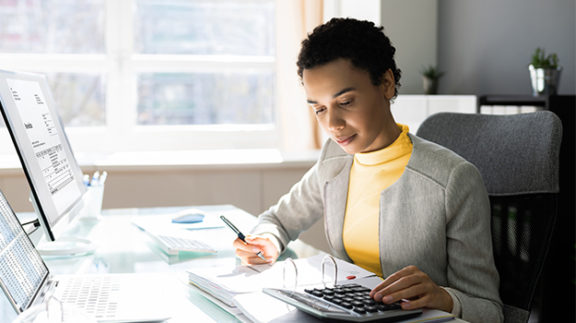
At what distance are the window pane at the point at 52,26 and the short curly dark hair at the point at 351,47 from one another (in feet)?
8.13

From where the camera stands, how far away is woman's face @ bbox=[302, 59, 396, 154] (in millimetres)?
1115

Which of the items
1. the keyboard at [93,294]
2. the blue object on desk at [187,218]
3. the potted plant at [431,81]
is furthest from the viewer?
Result: the potted plant at [431,81]

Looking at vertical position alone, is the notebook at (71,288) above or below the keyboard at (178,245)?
above

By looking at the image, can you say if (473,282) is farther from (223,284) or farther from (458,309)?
(223,284)

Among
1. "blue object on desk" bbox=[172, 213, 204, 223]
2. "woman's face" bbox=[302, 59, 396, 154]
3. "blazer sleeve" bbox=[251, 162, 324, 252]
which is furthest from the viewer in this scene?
"blue object on desk" bbox=[172, 213, 204, 223]

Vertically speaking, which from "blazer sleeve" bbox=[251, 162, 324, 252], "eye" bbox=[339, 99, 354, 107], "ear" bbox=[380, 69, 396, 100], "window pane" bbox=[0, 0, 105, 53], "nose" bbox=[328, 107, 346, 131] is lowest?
"blazer sleeve" bbox=[251, 162, 324, 252]

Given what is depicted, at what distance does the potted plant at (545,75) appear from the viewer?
2213 millimetres

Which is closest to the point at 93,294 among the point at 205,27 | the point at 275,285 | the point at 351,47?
the point at 275,285

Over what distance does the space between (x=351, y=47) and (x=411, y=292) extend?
0.50 metres

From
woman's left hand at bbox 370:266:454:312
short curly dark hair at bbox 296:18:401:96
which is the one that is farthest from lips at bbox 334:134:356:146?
woman's left hand at bbox 370:266:454:312

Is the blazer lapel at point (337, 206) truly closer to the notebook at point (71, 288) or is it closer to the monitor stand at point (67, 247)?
the notebook at point (71, 288)

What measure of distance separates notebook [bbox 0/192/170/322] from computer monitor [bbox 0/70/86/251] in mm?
100

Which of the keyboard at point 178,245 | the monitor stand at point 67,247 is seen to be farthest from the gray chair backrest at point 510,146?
the monitor stand at point 67,247

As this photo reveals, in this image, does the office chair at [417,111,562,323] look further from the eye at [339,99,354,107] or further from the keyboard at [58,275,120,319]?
the keyboard at [58,275,120,319]
